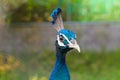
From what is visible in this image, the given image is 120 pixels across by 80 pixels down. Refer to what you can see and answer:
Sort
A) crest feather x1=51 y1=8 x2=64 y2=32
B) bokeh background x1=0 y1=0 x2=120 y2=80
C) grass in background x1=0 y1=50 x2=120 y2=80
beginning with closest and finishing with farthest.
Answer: crest feather x1=51 y1=8 x2=64 y2=32
grass in background x1=0 y1=50 x2=120 y2=80
bokeh background x1=0 y1=0 x2=120 y2=80

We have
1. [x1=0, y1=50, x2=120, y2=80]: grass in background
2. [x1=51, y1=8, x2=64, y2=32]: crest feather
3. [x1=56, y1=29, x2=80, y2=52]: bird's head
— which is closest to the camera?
[x1=56, y1=29, x2=80, y2=52]: bird's head

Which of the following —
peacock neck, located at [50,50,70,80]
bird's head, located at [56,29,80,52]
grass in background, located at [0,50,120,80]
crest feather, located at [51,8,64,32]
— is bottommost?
grass in background, located at [0,50,120,80]

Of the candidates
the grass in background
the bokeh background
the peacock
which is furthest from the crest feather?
the bokeh background

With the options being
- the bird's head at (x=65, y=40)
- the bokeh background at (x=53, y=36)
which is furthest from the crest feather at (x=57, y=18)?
the bokeh background at (x=53, y=36)

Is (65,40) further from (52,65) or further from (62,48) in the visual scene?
(52,65)

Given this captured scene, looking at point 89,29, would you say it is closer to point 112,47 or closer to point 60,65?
point 112,47

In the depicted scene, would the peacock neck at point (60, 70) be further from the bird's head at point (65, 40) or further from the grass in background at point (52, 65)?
the grass in background at point (52, 65)

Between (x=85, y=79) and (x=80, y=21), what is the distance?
166 centimetres

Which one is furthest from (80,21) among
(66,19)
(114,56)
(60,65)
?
(60,65)

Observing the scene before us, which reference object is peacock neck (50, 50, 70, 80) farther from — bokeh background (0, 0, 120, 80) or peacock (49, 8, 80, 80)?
bokeh background (0, 0, 120, 80)

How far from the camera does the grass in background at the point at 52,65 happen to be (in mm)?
6355

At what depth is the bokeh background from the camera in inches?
268

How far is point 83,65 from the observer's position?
272 inches

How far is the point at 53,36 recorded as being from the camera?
24.4ft
